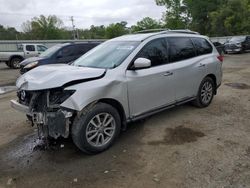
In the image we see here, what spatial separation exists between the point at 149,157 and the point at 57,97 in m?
1.57

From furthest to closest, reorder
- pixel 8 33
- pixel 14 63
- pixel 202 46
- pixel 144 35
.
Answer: pixel 8 33 < pixel 14 63 < pixel 202 46 < pixel 144 35

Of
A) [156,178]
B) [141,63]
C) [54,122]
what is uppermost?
[141,63]

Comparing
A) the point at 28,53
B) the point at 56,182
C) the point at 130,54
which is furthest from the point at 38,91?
the point at 28,53

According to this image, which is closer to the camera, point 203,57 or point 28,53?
point 203,57

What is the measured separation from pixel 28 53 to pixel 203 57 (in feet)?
53.3

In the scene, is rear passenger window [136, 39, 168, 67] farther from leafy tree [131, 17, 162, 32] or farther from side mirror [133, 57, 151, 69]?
leafy tree [131, 17, 162, 32]

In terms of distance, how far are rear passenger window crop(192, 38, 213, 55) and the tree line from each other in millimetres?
35741

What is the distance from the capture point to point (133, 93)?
4402mm

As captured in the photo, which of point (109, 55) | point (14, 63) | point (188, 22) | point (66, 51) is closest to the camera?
point (109, 55)

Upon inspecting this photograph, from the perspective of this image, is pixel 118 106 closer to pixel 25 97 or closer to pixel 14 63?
pixel 25 97

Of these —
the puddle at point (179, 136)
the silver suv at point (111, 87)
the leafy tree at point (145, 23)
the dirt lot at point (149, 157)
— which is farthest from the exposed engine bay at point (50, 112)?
the leafy tree at point (145, 23)

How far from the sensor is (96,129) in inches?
158

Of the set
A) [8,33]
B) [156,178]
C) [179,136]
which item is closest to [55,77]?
[156,178]

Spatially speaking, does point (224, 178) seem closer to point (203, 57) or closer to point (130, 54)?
point (130, 54)
